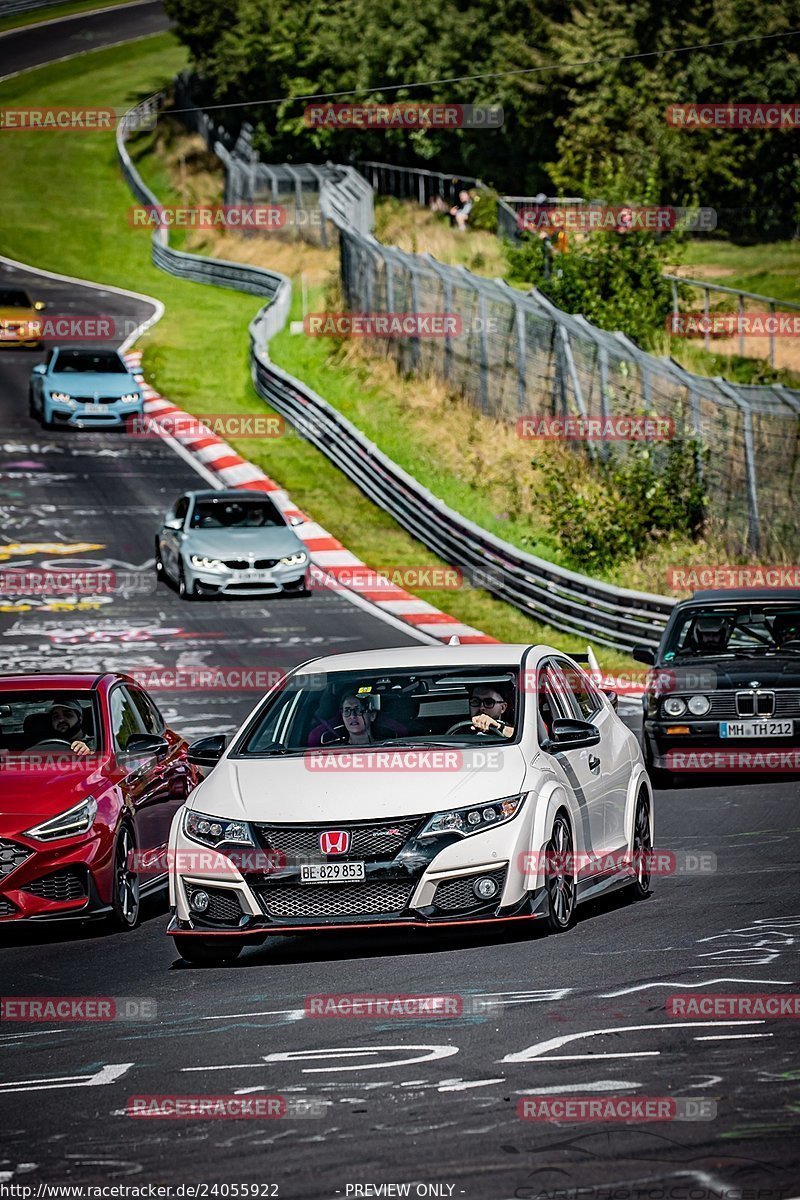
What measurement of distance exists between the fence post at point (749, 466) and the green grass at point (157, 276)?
275 centimetres

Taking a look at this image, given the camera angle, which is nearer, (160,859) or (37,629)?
(160,859)

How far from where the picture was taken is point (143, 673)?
23.5m

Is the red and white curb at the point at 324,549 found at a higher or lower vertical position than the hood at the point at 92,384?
lower

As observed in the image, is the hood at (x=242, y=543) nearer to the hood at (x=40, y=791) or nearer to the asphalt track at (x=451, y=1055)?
the asphalt track at (x=451, y=1055)

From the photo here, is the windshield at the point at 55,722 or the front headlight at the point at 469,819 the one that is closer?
the front headlight at the point at 469,819

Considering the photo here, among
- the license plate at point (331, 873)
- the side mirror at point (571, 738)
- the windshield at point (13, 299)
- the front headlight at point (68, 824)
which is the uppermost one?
the side mirror at point (571, 738)

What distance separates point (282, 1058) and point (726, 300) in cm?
3407

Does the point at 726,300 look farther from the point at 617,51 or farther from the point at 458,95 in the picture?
the point at 458,95

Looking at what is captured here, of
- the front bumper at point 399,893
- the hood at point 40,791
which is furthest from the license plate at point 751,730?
the front bumper at point 399,893

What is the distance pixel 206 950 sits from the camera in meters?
9.76

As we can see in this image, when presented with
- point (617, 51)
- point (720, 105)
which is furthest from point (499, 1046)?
point (617, 51)

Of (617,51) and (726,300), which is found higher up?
(617,51)

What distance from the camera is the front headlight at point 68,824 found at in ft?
36.2

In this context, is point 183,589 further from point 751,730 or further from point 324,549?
point 751,730
